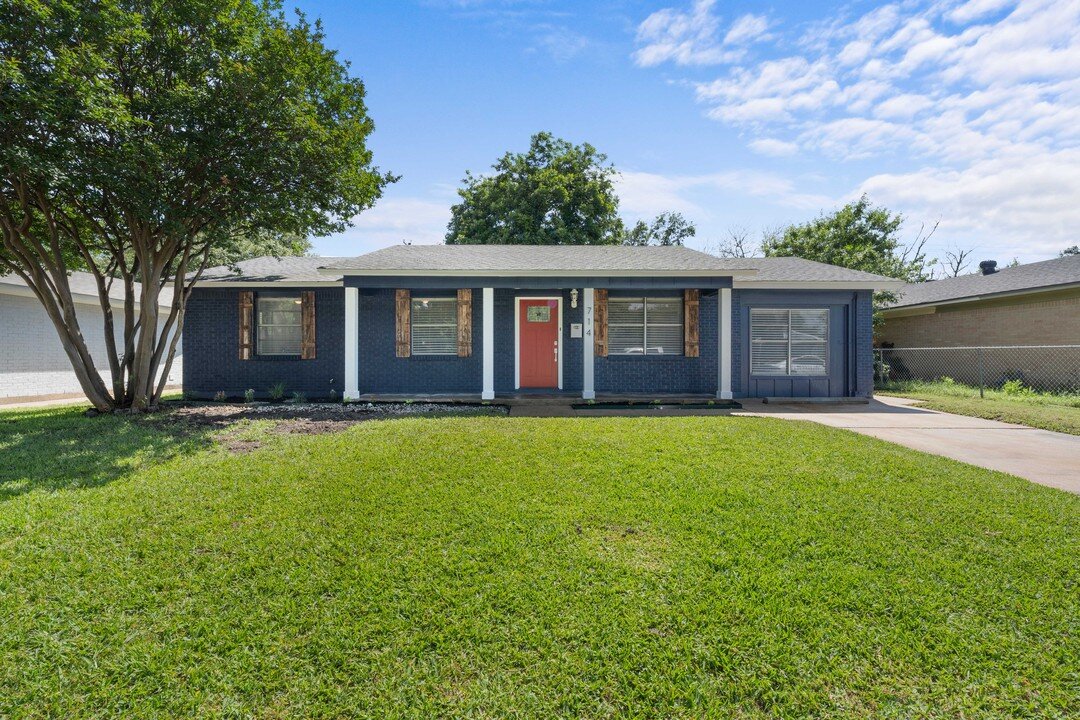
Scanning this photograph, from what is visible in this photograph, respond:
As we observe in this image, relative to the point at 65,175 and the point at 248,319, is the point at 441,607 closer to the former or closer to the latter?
the point at 65,175

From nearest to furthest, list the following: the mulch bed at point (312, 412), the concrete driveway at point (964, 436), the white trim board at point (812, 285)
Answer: the concrete driveway at point (964, 436) → the mulch bed at point (312, 412) → the white trim board at point (812, 285)

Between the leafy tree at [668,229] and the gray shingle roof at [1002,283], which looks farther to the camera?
the leafy tree at [668,229]

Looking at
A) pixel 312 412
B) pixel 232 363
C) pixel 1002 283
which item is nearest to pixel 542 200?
pixel 232 363

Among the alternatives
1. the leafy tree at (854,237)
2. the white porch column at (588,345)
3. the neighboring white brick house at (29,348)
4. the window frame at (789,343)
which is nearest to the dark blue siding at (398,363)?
the white porch column at (588,345)

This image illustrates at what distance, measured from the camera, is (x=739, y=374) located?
1021 centimetres

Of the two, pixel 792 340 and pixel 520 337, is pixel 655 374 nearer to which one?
pixel 520 337

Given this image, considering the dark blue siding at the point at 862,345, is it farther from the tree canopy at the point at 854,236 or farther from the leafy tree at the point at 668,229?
the leafy tree at the point at 668,229

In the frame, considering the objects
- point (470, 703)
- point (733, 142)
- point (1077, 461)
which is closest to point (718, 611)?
point (470, 703)

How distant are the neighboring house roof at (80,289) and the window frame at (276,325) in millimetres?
2654

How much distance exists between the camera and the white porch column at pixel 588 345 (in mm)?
9461

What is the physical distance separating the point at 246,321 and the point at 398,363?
3.53m

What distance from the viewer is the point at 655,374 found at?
10.1 m

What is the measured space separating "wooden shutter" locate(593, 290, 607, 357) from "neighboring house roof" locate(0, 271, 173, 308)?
1006cm

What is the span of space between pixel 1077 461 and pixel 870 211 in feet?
51.5
